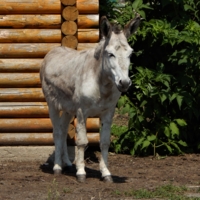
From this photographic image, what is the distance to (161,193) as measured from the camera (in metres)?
8.79

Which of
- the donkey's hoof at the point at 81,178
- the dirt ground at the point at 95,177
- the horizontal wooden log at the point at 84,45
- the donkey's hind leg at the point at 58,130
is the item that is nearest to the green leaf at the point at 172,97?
the dirt ground at the point at 95,177

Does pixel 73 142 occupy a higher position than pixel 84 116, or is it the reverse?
pixel 84 116

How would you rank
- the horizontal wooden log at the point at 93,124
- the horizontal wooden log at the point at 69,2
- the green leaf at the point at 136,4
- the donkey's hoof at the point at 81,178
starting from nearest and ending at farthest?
1. the donkey's hoof at the point at 81,178
2. the horizontal wooden log at the point at 69,2
3. the horizontal wooden log at the point at 93,124
4. the green leaf at the point at 136,4

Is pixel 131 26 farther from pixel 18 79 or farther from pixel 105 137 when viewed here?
pixel 18 79

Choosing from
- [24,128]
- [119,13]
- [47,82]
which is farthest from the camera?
[119,13]

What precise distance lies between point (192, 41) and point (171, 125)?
1380 millimetres

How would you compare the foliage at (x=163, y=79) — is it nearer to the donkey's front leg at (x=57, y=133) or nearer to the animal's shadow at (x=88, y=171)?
the animal's shadow at (x=88, y=171)

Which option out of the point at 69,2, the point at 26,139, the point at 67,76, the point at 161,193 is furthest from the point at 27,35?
the point at 161,193

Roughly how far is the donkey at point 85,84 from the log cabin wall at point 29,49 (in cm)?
56

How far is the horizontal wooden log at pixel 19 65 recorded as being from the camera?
37.2 feet

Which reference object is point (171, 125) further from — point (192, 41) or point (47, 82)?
point (47, 82)

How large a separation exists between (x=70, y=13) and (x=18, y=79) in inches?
50.4

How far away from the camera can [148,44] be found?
12.0m

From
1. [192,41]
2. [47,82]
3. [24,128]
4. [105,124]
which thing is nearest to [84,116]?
[105,124]
